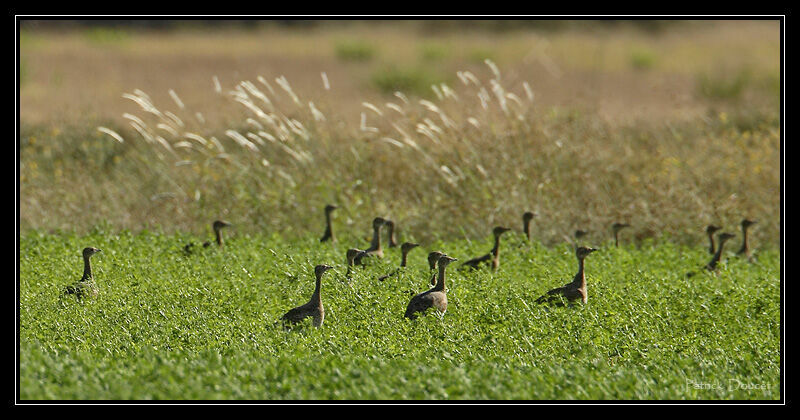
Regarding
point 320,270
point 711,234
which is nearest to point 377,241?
point 320,270

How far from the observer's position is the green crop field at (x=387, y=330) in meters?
7.15

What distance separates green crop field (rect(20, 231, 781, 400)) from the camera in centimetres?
715

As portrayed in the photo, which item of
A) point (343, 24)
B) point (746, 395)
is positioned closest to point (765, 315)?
point (746, 395)

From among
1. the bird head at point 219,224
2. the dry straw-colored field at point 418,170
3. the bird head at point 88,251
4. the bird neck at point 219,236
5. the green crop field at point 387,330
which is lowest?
the green crop field at point 387,330

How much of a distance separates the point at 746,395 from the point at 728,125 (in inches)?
537

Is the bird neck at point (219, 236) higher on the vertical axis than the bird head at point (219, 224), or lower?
lower

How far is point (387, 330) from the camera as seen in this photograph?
8625 mm

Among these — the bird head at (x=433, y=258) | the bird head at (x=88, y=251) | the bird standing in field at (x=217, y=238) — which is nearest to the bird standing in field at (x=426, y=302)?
the bird head at (x=433, y=258)

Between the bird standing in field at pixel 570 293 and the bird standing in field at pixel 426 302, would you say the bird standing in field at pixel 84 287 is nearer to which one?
the bird standing in field at pixel 426 302

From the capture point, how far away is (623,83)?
30.6 m

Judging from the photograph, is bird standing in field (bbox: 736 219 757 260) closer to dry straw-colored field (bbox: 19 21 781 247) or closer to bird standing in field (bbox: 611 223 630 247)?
dry straw-colored field (bbox: 19 21 781 247)

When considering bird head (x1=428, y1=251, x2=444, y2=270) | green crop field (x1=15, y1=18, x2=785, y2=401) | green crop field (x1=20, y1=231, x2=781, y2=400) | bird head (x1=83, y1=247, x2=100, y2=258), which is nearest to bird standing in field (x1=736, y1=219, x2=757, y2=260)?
green crop field (x1=15, y1=18, x2=785, y2=401)

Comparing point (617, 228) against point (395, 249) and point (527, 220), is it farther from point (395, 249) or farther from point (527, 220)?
point (395, 249)
